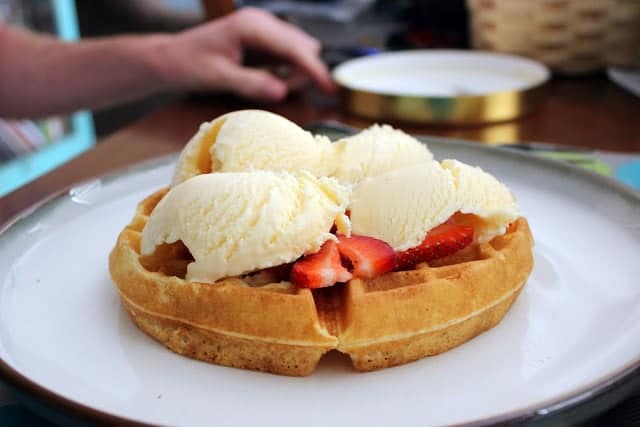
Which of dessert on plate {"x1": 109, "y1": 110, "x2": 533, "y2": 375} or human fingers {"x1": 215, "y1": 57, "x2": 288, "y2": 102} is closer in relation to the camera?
dessert on plate {"x1": 109, "y1": 110, "x2": 533, "y2": 375}

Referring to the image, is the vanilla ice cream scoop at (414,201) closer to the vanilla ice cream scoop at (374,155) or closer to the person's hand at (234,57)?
the vanilla ice cream scoop at (374,155)

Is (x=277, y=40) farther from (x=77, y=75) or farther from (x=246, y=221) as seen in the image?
(x=246, y=221)

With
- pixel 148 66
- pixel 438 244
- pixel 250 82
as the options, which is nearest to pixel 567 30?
pixel 250 82

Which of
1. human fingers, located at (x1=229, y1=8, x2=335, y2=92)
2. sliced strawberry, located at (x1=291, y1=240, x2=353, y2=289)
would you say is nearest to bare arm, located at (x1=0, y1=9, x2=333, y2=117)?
human fingers, located at (x1=229, y1=8, x2=335, y2=92)

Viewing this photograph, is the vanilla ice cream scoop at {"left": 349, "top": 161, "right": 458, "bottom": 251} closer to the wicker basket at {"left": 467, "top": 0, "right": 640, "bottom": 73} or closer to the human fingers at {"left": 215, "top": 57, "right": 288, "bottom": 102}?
the human fingers at {"left": 215, "top": 57, "right": 288, "bottom": 102}

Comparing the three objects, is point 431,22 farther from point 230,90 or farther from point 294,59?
point 230,90

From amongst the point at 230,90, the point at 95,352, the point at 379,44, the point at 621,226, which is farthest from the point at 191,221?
the point at 379,44
